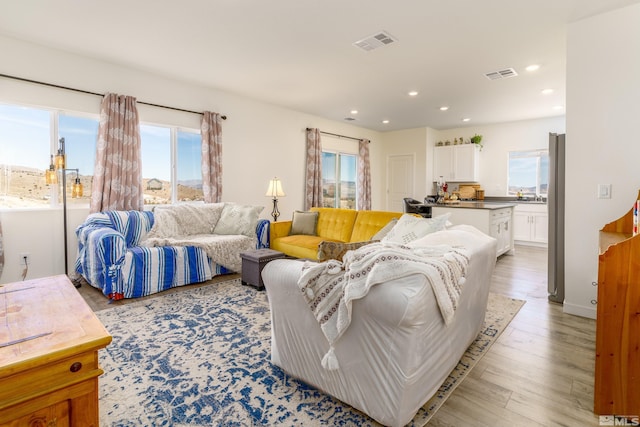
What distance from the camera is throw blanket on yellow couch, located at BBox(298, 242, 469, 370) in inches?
52.7

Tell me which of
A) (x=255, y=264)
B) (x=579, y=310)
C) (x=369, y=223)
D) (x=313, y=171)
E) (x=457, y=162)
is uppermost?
(x=457, y=162)

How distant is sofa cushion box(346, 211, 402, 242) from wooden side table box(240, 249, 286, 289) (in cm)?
112

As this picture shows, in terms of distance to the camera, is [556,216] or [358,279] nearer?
[358,279]

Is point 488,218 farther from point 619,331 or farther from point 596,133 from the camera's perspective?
point 619,331

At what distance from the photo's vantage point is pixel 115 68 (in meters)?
4.06

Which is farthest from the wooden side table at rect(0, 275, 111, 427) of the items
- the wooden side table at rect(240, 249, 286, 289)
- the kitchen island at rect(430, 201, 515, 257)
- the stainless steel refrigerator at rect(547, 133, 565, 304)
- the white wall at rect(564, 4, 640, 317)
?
the kitchen island at rect(430, 201, 515, 257)

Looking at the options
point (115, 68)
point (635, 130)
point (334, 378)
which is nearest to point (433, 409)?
point (334, 378)

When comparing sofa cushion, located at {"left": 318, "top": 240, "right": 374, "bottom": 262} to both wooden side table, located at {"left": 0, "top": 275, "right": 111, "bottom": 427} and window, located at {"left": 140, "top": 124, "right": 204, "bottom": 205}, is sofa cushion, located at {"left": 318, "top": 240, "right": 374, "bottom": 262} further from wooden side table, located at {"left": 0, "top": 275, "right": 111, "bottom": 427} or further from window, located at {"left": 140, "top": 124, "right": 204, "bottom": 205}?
window, located at {"left": 140, "top": 124, "right": 204, "bottom": 205}

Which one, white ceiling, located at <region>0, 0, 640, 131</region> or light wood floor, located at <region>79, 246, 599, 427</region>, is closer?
light wood floor, located at <region>79, 246, 599, 427</region>

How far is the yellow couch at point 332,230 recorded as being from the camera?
4137 mm

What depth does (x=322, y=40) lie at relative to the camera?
3.37 m

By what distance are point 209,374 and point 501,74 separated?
16.1ft

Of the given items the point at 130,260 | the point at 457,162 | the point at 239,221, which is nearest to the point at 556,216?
the point at 239,221

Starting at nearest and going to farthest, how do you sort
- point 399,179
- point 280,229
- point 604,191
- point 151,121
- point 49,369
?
point 49,369 < point 604,191 < point 151,121 < point 280,229 < point 399,179
